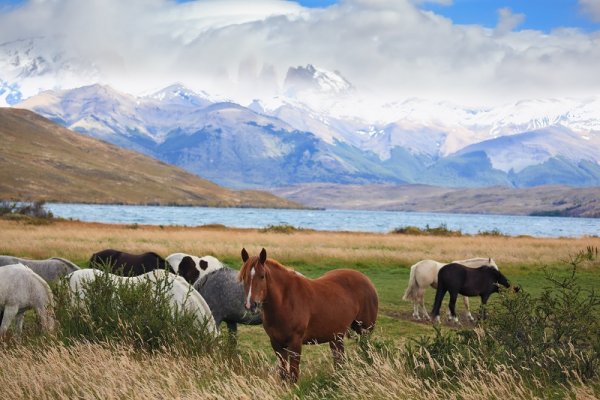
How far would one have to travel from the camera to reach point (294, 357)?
10.3 metres

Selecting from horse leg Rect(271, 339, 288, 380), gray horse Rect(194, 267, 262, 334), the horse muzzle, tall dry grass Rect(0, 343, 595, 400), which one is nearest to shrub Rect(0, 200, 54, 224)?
gray horse Rect(194, 267, 262, 334)

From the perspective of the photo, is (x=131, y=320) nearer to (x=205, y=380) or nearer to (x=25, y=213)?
(x=205, y=380)

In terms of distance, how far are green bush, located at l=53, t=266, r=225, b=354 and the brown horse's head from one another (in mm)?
1676

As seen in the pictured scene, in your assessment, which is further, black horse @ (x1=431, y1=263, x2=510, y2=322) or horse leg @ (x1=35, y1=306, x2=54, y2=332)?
black horse @ (x1=431, y1=263, x2=510, y2=322)

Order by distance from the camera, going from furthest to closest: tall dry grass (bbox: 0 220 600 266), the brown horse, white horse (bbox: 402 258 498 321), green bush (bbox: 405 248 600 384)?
tall dry grass (bbox: 0 220 600 266)
white horse (bbox: 402 258 498 321)
the brown horse
green bush (bbox: 405 248 600 384)

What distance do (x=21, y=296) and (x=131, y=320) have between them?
319 centimetres

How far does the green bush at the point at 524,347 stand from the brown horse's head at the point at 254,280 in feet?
7.07

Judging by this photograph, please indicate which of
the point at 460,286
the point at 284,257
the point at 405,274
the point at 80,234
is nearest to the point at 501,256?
the point at 405,274

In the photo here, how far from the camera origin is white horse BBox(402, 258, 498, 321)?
74.7ft

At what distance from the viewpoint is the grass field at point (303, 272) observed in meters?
8.95

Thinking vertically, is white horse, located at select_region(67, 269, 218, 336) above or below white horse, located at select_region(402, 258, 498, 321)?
above

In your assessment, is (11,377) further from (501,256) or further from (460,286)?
(501,256)

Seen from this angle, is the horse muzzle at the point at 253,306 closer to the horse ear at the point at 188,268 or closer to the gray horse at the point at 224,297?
the gray horse at the point at 224,297

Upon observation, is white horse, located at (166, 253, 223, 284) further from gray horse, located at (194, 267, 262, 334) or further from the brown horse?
the brown horse
